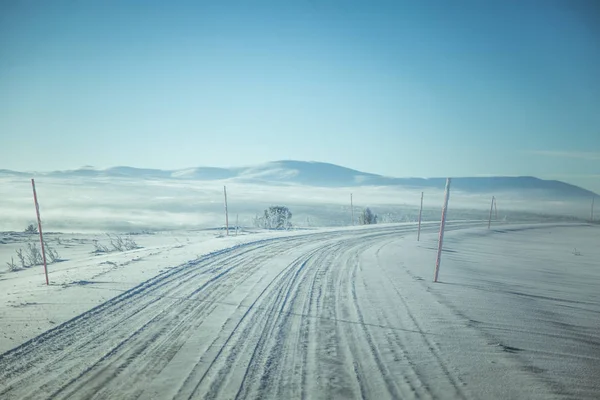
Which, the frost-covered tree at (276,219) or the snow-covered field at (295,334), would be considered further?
the frost-covered tree at (276,219)

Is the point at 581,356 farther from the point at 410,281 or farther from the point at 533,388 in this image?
the point at 410,281

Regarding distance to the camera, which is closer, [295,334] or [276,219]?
[295,334]

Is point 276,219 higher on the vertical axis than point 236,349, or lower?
lower

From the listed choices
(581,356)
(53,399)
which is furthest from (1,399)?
(581,356)

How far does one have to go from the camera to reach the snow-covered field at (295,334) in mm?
4066

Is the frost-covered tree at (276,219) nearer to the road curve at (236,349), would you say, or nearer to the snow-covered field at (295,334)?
the snow-covered field at (295,334)

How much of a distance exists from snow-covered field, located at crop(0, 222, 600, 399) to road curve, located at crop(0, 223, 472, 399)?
24 millimetres

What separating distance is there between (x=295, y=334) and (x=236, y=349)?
3.58ft

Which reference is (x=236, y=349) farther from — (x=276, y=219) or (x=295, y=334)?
(x=276, y=219)

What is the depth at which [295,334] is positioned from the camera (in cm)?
554

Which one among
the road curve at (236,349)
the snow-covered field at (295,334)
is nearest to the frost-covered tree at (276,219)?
the snow-covered field at (295,334)

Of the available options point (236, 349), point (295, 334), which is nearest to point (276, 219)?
point (295, 334)

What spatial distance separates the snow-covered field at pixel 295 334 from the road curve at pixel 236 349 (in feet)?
0.08

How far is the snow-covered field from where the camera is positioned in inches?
160
